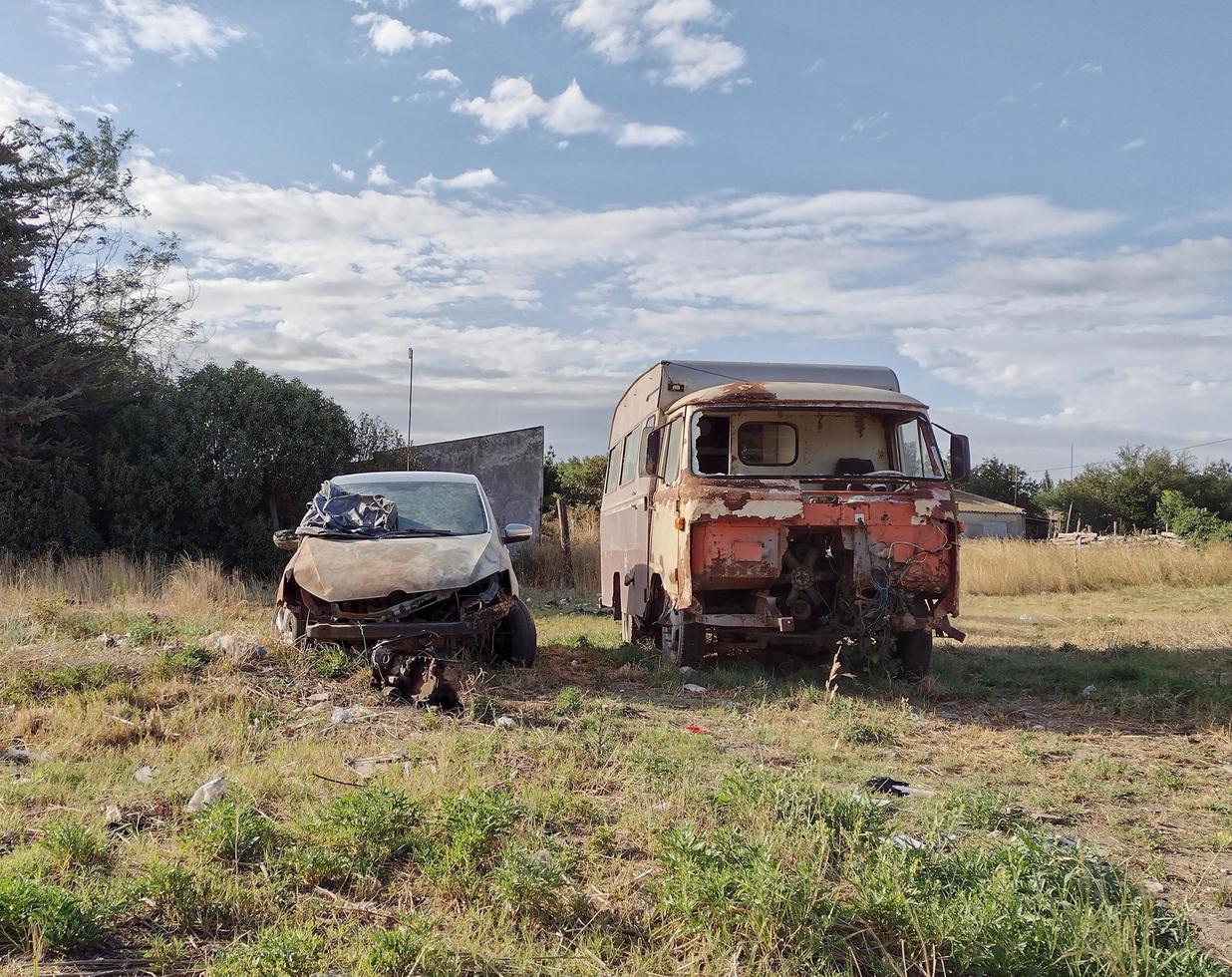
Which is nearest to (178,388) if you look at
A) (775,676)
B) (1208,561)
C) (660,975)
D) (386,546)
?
(386,546)

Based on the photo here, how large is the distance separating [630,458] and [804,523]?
4.20 m

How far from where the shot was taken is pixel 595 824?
4.57m

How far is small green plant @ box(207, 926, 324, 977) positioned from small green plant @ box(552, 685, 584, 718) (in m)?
3.58

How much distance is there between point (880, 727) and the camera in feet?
22.4

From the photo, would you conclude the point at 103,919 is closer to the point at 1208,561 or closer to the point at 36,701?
the point at 36,701

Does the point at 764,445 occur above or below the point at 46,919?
above

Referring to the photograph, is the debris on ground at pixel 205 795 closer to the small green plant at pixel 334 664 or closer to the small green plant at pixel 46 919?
the small green plant at pixel 46 919

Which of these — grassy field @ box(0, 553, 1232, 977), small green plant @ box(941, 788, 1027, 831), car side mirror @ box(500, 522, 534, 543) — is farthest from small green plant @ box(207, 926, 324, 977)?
car side mirror @ box(500, 522, 534, 543)

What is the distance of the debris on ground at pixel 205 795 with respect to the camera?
184 inches

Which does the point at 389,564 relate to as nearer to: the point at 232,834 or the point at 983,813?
the point at 232,834

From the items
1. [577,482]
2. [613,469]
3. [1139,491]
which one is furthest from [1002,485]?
[613,469]

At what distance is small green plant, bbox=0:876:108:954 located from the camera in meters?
3.25

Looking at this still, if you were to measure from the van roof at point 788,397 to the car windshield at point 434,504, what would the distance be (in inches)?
88.2

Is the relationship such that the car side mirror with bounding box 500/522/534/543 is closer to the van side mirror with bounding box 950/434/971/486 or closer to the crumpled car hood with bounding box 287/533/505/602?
the crumpled car hood with bounding box 287/533/505/602
